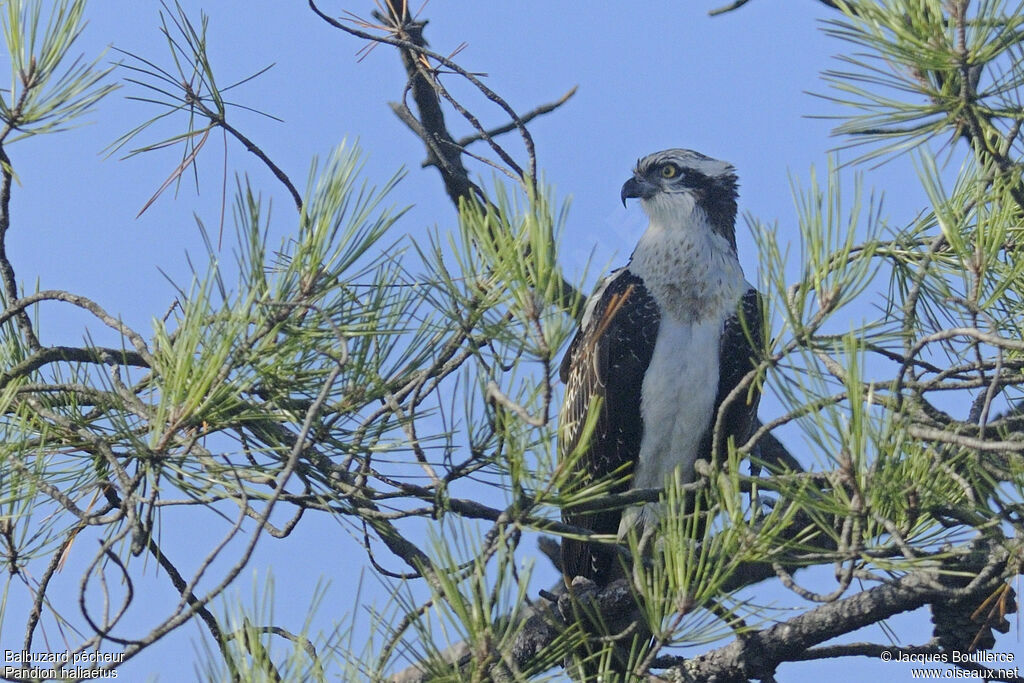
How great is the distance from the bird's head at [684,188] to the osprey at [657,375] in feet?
1.11

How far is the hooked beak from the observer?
5.14 meters

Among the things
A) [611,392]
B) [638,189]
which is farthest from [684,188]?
[611,392]

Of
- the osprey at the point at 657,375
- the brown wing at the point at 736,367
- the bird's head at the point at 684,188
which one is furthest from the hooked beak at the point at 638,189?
the brown wing at the point at 736,367

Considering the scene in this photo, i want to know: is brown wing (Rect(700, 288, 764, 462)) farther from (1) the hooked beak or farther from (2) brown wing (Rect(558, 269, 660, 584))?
(1) the hooked beak

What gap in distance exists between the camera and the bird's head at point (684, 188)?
5020mm

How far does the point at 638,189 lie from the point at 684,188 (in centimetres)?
20

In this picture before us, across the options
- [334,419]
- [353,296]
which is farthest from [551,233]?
[334,419]

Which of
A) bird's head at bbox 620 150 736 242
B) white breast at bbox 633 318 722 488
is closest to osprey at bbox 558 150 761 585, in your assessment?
white breast at bbox 633 318 722 488

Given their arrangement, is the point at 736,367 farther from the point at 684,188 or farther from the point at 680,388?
the point at 684,188

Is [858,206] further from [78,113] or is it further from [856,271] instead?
[78,113]

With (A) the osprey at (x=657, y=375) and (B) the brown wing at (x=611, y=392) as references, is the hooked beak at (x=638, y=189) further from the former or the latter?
(B) the brown wing at (x=611, y=392)

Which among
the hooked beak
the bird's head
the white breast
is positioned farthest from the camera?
the hooked beak

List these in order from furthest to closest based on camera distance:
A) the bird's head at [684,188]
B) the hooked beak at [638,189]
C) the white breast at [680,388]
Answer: the hooked beak at [638,189] < the bird's head at [684,188] < the white breast at [680,388]

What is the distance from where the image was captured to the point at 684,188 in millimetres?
5109
